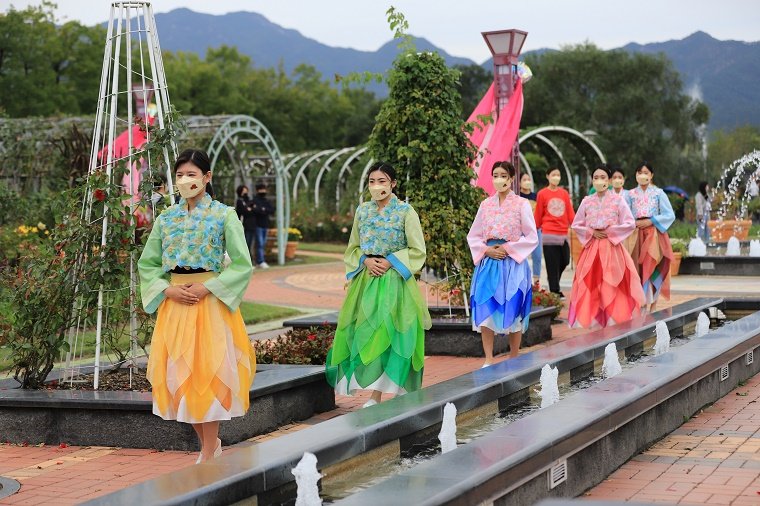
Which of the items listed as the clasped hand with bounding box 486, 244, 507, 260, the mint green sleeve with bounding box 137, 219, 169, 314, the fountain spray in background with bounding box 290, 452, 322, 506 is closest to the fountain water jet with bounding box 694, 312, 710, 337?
the clasped hand with bounding box 486, 244, 507, 260

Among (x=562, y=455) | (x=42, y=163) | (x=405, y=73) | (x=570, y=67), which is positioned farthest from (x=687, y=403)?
(x=570, y=67)

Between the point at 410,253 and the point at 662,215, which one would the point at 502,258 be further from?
the point at 662,215

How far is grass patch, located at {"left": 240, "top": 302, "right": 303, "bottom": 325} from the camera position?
1487 cm

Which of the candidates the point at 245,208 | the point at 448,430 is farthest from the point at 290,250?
the point at 448,430

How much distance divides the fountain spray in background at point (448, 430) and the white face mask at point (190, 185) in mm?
1828

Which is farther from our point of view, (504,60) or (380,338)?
(504,60)

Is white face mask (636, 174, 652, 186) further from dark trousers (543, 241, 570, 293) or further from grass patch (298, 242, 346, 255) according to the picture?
grass patch (298, 242, 346, 255)

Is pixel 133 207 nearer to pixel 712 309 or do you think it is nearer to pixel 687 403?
pixel 687 403

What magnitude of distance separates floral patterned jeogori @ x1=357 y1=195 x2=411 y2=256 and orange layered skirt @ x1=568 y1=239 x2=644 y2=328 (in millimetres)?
4056

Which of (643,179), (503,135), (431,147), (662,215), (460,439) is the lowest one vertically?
(460,439)

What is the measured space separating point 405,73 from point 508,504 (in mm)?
7257

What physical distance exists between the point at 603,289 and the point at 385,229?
425 cm

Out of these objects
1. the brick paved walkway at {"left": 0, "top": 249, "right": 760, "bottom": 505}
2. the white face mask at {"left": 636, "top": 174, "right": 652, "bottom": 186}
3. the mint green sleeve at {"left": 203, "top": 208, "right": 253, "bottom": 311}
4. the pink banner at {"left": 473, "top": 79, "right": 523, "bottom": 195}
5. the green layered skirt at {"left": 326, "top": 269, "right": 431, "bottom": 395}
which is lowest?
the brick paved walkway at {"left": 0, "top": 249, "right": 760, "bottom": 505}

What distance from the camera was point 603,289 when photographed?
12188mm
